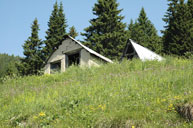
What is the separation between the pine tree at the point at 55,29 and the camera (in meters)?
35.2

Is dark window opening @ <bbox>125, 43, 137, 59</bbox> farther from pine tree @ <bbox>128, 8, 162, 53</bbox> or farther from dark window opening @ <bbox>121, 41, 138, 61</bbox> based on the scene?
pine tree @ <bbox>128, 8, 162, 53</bbox>

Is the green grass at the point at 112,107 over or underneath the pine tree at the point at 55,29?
underneath

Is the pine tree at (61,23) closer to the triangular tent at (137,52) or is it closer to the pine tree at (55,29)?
the pine tree at (55,29)

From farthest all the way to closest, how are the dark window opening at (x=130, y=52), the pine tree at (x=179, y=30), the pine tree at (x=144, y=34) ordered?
the pine tree at (x=144, y=34) → the pine tree at (x=179, y=30) → the dark window opening at (x=130, y=52)

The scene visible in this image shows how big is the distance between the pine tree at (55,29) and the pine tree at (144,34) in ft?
46.3

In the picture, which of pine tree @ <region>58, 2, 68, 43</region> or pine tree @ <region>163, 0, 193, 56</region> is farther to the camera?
pine tree @ <region>58, 2, 68, 43</region>

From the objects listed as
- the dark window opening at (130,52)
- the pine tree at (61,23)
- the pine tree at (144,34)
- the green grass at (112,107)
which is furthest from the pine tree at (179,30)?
the green grass at (112,107)

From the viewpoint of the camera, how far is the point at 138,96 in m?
5.91

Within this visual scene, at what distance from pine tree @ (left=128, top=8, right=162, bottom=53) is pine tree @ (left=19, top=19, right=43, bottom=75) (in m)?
18.6

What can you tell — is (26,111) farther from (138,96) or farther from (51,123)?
(138,96)

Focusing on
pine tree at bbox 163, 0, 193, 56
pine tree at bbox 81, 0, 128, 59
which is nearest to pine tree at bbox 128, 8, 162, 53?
pine tree at bbox 163, 0, 193, 56

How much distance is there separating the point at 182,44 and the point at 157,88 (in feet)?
87.3

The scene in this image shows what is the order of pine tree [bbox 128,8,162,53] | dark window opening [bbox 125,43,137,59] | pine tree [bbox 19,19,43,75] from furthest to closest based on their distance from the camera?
pine tree [bbox 128,8,162,53] < pine tree [bbox 19,19,43,75] < dark window opening [bbox 125,43,137,59]

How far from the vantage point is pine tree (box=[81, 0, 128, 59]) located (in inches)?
1271
